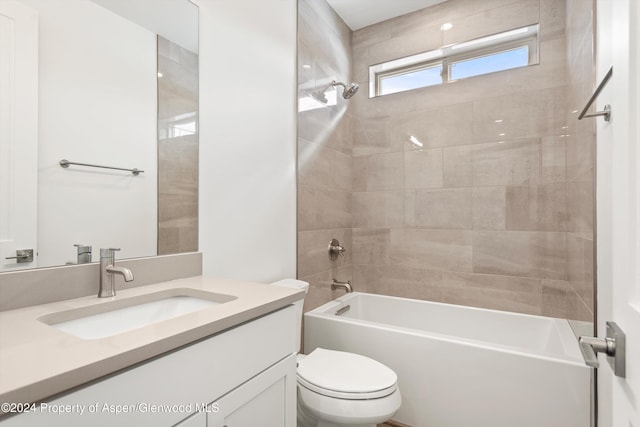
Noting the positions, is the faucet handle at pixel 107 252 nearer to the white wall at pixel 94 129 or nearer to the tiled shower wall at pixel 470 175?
the white wall at pixel 94 129

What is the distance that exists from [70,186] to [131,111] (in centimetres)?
35

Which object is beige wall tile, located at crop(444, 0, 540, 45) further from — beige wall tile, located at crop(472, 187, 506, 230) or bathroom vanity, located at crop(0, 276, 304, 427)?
bathroom vanity, located at crop(0, 276, 304, 427)

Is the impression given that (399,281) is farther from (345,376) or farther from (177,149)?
(177,149)

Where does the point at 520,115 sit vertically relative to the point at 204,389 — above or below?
above

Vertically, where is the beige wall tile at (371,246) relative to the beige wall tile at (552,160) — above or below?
below

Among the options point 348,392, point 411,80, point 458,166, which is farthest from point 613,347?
point 411,80

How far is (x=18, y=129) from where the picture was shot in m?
0.91

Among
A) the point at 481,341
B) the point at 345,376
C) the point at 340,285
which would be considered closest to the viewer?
the point at 345,376

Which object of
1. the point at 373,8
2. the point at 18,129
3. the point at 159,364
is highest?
the point at 373,8

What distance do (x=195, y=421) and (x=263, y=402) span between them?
0.25m

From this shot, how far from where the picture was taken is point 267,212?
6.12 feet

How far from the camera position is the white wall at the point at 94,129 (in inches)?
38.3

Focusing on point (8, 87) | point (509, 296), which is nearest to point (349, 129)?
point (509, 296)

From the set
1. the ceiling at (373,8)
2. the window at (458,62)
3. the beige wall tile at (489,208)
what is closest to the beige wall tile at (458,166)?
the beige wall tile at (489,208)
